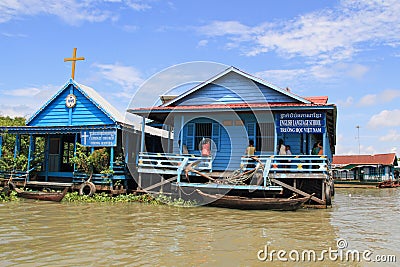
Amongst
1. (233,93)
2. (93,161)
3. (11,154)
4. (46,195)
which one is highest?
(233,93)

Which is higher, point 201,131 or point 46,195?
point 201,131

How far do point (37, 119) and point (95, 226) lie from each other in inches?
444

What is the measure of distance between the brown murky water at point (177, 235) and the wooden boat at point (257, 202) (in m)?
0.31

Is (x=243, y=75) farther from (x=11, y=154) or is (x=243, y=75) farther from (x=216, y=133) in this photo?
(x=11, y=154)

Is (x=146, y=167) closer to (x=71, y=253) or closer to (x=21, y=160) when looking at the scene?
(x=21, y=160)

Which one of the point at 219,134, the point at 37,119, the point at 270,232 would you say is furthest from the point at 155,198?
the point at 37,119

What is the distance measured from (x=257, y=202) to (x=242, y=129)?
4379 millimetres

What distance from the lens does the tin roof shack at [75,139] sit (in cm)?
1644

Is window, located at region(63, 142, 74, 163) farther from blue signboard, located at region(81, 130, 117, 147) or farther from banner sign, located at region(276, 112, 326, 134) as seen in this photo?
banner sign, located at region(276, 112, 326, 134)

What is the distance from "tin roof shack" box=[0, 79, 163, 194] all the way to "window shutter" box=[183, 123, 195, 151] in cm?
279

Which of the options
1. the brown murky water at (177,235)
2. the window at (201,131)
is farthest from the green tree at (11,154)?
the window at (201,131)

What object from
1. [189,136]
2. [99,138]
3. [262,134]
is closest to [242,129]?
[262,134]

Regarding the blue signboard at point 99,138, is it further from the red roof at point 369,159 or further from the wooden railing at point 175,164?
the red roof at point 369,159

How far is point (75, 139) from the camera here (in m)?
17.7
